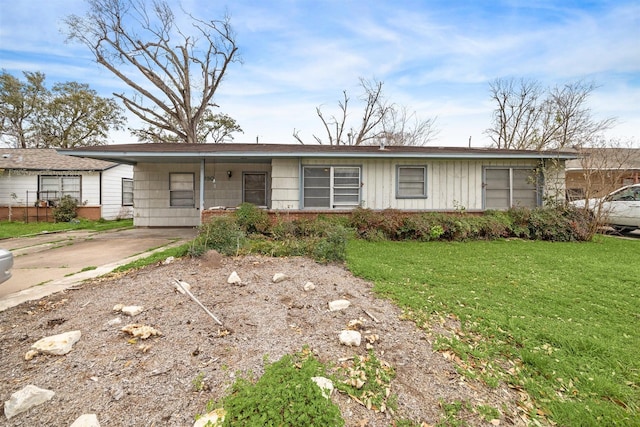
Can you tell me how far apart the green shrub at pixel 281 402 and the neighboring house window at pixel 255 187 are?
31.9ft

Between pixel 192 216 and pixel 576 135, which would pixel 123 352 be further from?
pixel 576 135

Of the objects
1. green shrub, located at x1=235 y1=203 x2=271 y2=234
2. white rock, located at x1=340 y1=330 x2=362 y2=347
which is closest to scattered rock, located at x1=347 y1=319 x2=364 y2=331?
white rock, located at x1=340 y1=330 x2=362 y2=347

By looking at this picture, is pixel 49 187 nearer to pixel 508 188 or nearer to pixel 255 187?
pixel 255 187

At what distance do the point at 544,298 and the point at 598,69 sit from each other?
67.7 ft

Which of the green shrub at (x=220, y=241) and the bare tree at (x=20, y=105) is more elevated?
the bare tree at (x=20, y=105)

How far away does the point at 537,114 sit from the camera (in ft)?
73.3

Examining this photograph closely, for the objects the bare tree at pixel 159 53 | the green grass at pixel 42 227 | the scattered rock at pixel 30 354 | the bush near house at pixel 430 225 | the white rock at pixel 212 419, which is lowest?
the white rock at pixel 212 419

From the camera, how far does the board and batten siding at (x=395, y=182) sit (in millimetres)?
9125

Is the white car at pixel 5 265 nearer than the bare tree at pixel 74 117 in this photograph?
Yes

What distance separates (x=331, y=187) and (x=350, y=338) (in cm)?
707

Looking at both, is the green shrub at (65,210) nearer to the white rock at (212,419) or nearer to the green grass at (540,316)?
the green grass at (540,316)

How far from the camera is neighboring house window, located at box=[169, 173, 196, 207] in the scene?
38.0 ft

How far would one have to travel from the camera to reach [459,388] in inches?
79.7

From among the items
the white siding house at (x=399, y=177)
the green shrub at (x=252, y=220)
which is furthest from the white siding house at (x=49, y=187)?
the green shrub at (x=252, y=220)
